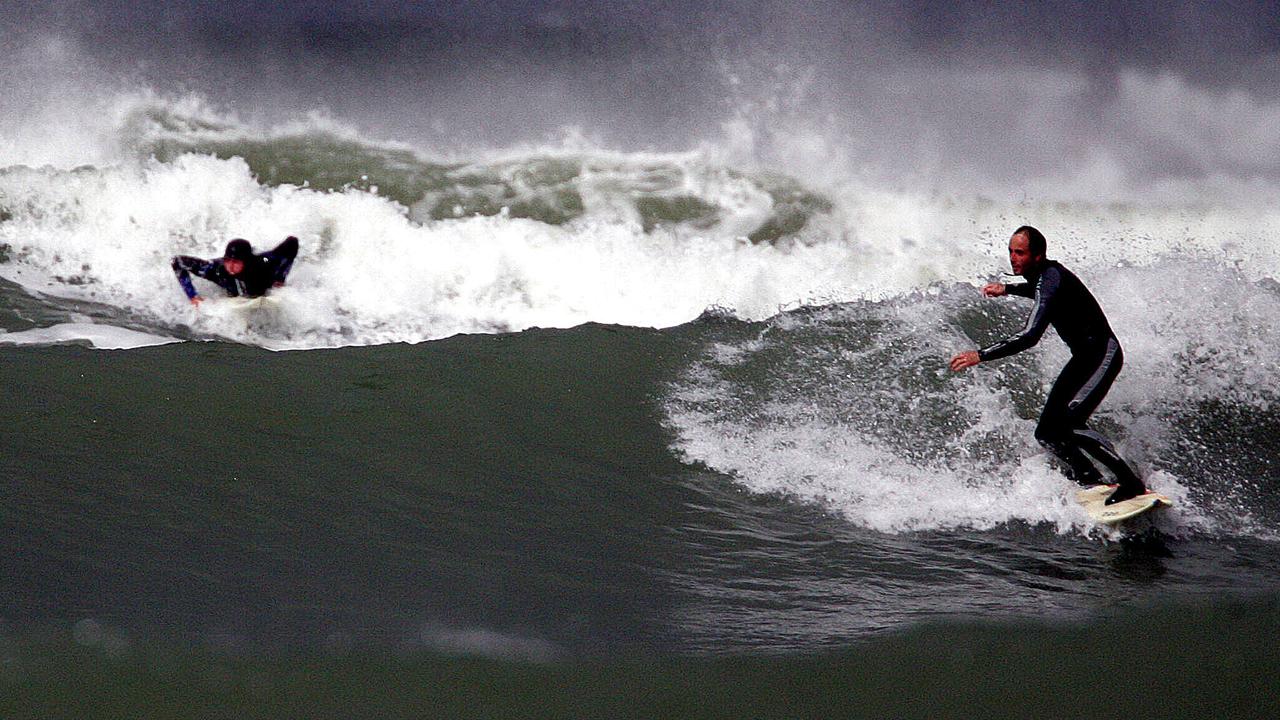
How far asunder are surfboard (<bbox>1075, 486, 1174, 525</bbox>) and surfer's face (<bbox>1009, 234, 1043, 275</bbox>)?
1276 mm

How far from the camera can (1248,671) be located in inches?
164

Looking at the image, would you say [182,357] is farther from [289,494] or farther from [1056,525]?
[1056,525]

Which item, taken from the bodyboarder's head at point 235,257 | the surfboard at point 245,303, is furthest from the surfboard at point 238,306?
the bodyboarder's head at point 235,257

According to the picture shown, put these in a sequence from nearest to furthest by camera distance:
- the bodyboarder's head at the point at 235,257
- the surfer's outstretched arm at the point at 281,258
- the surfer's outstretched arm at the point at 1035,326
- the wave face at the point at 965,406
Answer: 1. the surfer's outstretched arm at the point at 1035,326
2. the wave face at the point at 965,406
3. the bodyboarder's head at the point at 235,257
4. the surfer's outstretched arm at the point at 281,258

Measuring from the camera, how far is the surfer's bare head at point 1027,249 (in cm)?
607

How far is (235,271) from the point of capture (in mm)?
8383

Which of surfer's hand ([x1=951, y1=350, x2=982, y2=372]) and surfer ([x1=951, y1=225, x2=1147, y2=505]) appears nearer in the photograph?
surfer's hand ([x1=951, y1=350, x2=982, y2=372])

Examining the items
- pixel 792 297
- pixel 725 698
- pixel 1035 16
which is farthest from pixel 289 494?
pixel 1035 16

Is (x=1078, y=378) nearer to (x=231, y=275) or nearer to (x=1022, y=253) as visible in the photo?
(x=1022, y=253)

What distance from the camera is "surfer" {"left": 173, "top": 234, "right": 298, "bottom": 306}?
839 centimetres

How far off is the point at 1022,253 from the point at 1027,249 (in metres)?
0.03

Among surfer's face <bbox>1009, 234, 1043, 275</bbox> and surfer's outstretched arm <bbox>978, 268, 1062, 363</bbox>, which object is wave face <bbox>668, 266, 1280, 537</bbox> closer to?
surfer's outstretched arm <bbox>978, 268, 1062, 363</bbox>

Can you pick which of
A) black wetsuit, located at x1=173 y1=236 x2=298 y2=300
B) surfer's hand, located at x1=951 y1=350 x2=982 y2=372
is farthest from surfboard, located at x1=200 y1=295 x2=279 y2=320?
surfer's hand, located at x1=951 y1=350 x2=982 y2=372

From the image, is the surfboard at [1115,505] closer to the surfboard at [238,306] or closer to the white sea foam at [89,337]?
the surfboard at [238,306]
